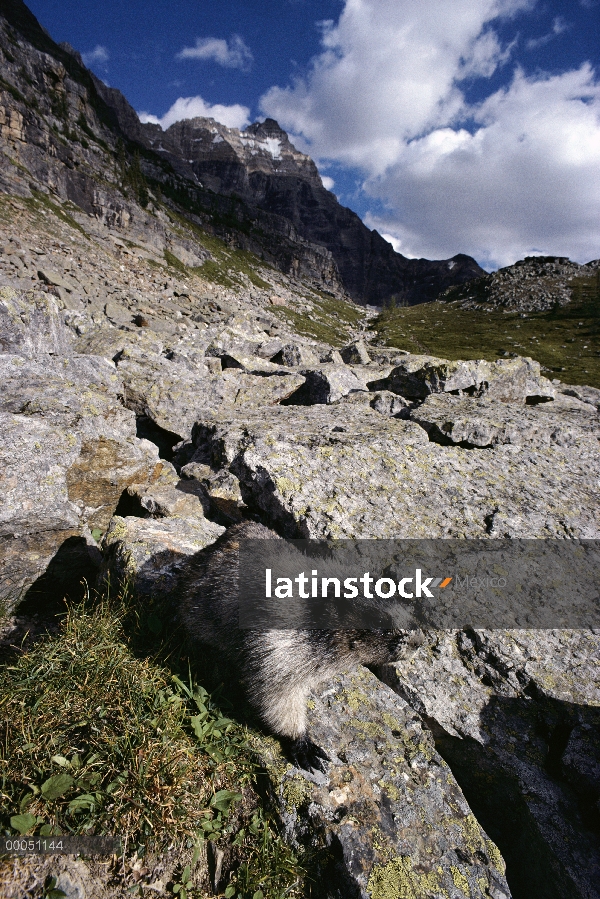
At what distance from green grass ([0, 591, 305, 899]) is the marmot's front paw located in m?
0.39

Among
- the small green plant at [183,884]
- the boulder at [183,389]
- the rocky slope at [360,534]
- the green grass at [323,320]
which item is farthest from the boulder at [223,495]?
the green grass at [323,320]

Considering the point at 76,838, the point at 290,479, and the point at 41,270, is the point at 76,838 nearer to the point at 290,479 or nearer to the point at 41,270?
the point at 290,479

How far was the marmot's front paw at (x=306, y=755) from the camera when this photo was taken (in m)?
3.58

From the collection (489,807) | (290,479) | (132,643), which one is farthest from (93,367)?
(489,807)

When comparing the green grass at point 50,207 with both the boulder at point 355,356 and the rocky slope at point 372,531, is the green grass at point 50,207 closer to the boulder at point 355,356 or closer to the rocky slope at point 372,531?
the boulder at point 355,356

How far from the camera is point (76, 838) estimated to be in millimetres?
2605

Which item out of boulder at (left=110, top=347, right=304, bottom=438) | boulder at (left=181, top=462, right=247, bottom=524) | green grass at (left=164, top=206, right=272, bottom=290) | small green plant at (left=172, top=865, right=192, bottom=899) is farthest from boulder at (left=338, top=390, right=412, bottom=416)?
green grass at (left=164, top=206, right=272, bottom=290)

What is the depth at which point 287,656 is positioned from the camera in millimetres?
3627

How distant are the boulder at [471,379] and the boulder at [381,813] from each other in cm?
1098

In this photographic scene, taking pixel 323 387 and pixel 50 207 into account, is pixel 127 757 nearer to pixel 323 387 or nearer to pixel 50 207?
pixel 323 387

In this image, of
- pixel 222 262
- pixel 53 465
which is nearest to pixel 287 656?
pixel 53 465

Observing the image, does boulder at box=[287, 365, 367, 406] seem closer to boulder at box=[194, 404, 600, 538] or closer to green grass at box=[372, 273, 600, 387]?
boulder at box=[194, 404, 600, 538]

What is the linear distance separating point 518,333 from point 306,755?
123 metres

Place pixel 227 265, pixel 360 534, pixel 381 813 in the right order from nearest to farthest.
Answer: pixel 381 813, pixel 360 534, pixel 227 265
